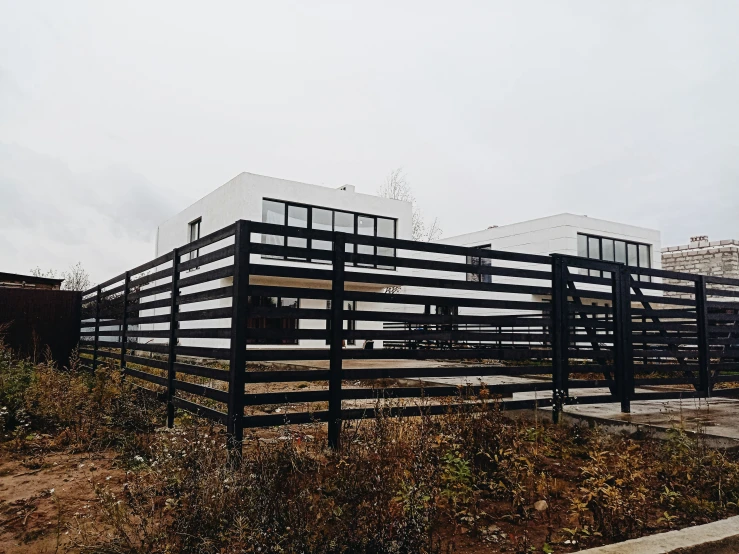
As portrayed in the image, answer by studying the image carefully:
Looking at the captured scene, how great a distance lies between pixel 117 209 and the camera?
29594 mm

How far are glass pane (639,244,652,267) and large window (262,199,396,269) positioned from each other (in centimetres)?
1596

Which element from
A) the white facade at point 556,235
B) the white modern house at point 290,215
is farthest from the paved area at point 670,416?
the white facade at point 556,235

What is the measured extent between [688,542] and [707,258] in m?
30.8

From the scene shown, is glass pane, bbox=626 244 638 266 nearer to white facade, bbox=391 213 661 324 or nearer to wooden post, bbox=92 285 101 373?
white facade, bbox=391 213 661 324

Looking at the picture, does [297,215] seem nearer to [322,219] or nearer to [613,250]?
[322,219]

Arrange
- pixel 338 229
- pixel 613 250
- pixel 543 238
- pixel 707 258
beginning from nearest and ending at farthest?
pixel 338 229 < pixel 543 238 < pixel 707 258 < pixel 613 250

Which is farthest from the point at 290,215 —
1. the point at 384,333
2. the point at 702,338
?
the point at 384,333

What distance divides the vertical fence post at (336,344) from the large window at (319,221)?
630 inches

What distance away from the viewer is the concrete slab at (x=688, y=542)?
2.78 m

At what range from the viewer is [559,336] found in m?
6.17

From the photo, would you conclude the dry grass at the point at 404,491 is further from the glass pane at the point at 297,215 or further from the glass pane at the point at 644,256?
the glass pane at the point at 644,256

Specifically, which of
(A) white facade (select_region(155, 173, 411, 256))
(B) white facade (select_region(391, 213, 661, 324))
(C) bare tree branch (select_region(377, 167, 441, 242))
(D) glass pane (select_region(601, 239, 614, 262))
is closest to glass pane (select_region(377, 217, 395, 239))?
(A) white facade (select_region(155, 173, 411, 256))

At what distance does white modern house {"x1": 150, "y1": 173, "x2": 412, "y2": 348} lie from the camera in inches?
829

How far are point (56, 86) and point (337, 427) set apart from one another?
503 inches
